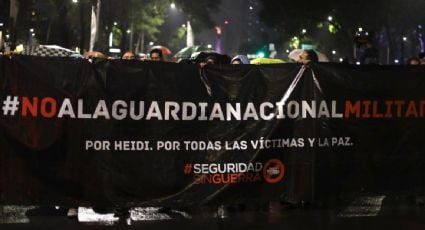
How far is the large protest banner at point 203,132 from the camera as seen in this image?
611 cm

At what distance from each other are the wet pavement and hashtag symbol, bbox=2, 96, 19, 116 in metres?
1.24

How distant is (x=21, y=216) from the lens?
6.57 metres

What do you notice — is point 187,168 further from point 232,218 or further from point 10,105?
point 10,105

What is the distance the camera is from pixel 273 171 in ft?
22.0

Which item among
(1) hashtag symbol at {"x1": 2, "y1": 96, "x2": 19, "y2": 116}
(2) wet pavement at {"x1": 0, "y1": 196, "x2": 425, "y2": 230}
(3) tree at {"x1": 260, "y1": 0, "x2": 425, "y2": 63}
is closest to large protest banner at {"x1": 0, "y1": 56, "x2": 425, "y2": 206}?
(1) hashtag symbol at {"x1": 2, "y1": 96, "x2": 19, "y2": 116}

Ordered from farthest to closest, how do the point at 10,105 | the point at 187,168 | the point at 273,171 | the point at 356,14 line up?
the point at 356,14 < the point at 273,171 < the point at 187,168 < the point at 10,105

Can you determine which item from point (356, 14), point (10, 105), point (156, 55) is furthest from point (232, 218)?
point (356, 14)

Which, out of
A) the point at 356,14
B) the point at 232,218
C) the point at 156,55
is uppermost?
the point at 356,14

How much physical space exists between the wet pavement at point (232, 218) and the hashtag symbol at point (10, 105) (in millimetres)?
1244

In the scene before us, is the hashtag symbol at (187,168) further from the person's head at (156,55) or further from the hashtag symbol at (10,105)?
the person's head at (156,55)

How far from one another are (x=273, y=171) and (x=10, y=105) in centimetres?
306

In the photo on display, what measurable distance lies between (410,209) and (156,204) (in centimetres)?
335

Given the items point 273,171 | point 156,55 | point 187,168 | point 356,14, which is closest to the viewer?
point 187,168

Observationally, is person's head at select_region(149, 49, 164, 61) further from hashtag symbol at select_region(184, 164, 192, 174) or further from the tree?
the tree
